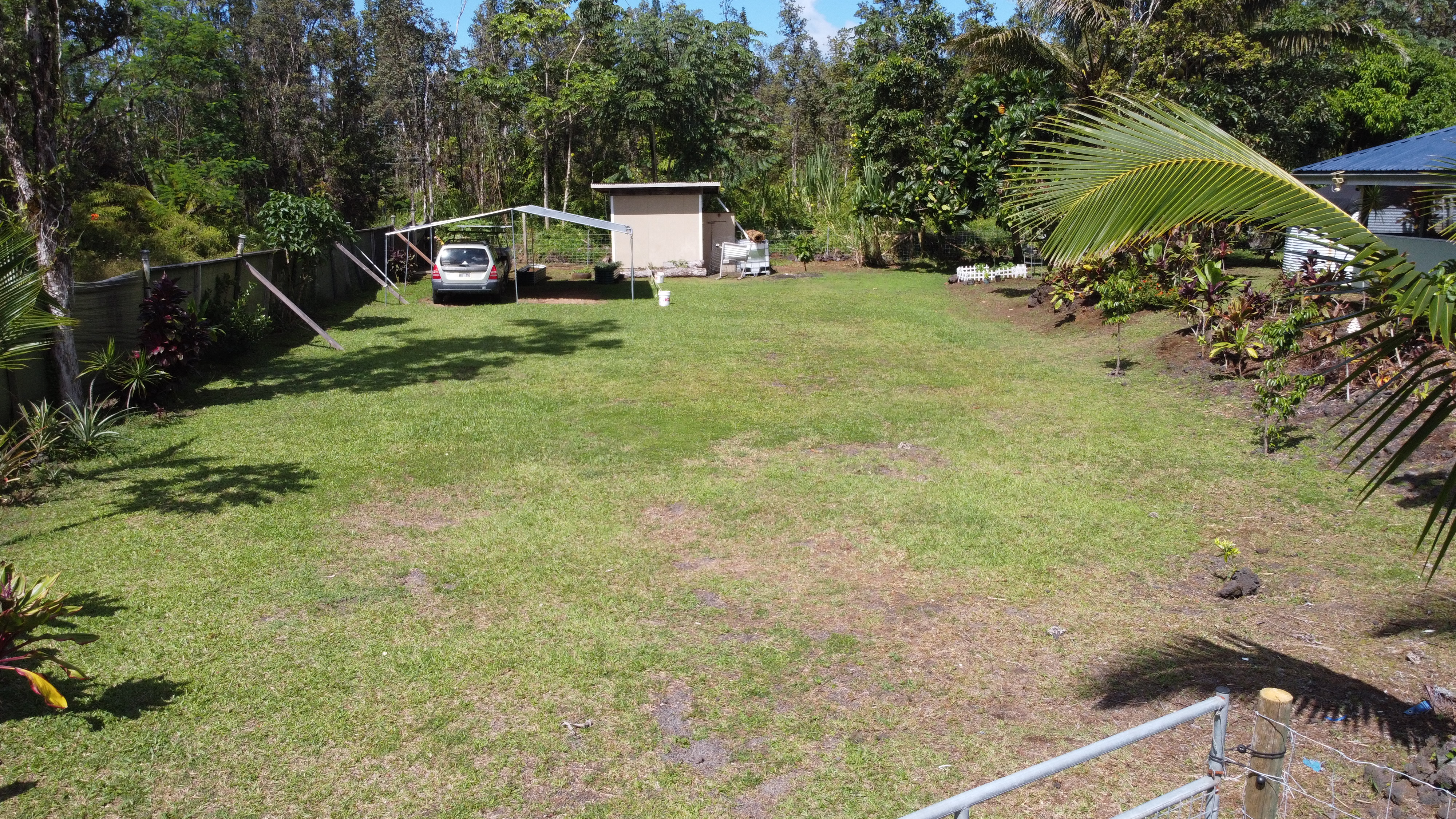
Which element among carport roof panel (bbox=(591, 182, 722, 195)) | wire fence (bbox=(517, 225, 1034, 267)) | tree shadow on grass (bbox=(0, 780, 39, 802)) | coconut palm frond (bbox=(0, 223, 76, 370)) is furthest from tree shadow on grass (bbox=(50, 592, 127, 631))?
wire fence (bbox=(517, 225, 1034, 267))

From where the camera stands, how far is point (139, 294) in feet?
38.3

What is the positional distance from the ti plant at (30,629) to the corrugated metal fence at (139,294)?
3797 millimetres

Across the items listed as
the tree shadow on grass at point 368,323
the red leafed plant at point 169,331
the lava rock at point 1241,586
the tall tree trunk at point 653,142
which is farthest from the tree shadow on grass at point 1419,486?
the tall tree trunk at point 653,142

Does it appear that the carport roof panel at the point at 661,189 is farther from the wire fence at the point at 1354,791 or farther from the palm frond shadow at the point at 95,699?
the wire fence at the point at 1354,791

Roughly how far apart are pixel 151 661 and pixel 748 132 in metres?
36.1

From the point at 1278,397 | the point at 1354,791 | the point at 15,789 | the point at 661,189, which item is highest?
the point at 661,189

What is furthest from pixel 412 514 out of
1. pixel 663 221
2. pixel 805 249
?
pixel 805 249

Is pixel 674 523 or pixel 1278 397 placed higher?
pixel 1278 397

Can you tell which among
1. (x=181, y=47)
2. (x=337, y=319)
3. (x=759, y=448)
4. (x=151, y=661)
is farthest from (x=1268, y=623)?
(x=181, y=47)

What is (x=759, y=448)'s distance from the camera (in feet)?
32.5

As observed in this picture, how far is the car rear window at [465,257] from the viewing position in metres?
20.9

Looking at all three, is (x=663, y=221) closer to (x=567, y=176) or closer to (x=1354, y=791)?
(x=567, y=176)

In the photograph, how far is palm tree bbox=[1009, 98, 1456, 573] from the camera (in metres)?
3.44

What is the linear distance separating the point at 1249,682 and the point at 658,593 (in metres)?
3.49
